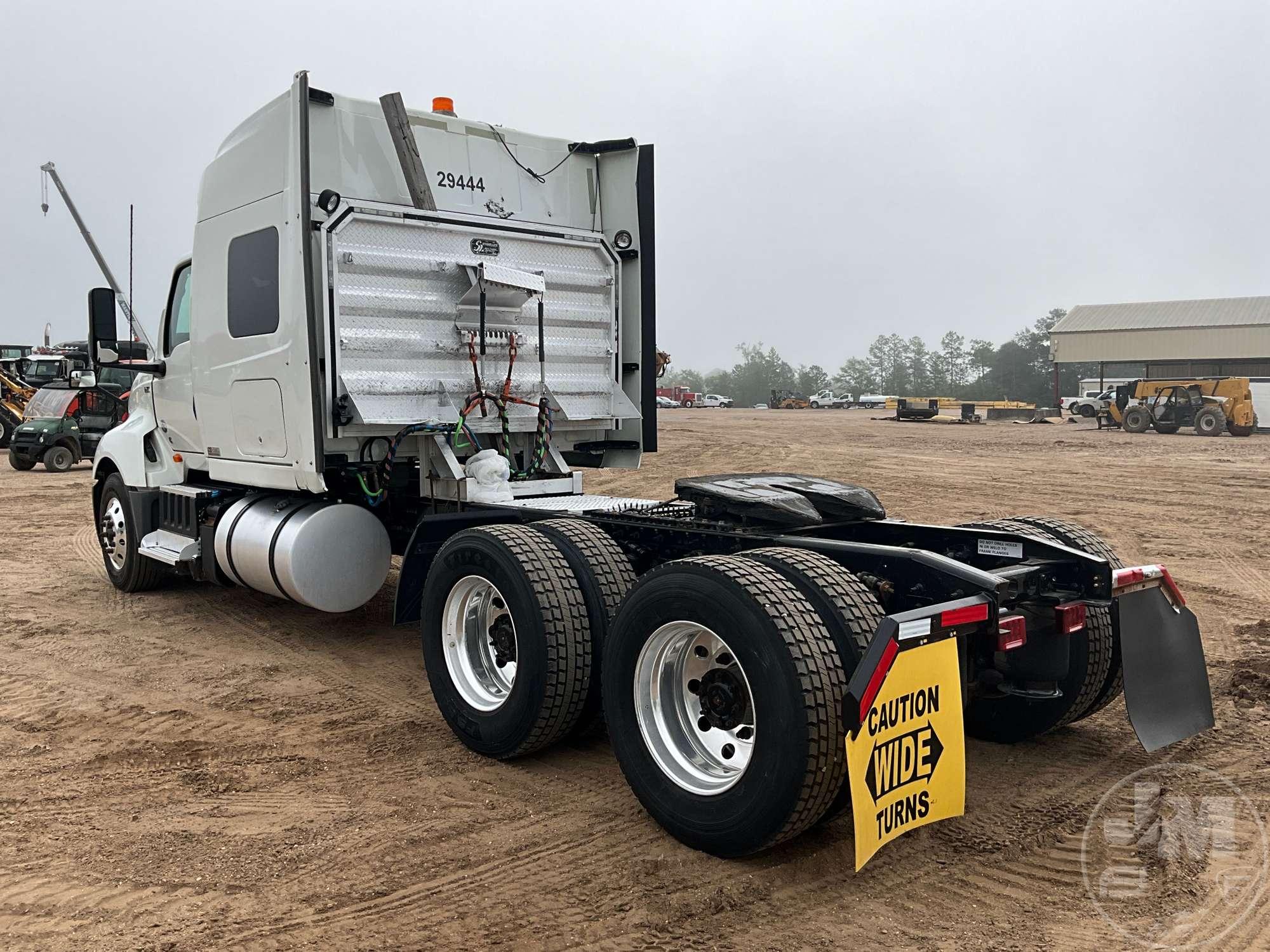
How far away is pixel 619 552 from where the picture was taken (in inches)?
189

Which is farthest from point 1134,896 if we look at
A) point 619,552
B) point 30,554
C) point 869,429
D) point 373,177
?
point 869,429

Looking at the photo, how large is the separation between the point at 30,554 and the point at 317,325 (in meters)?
6.90

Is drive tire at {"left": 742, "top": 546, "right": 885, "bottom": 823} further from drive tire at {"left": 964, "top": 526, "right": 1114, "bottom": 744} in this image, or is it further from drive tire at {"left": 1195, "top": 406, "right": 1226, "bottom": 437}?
drive tire at {"left": 1195, "top": 406, "right": 1226, "bottom": 437}

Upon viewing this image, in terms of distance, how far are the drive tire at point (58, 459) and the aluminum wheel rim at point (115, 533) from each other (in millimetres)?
14140

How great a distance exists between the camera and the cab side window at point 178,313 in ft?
25.7

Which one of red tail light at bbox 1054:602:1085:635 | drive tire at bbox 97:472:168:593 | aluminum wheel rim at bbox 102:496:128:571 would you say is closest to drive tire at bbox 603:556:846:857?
red tail light at bbox 1054:602:1085:635

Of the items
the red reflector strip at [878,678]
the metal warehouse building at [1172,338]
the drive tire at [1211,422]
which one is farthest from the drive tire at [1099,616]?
the metal warehouse building at [1172,338]

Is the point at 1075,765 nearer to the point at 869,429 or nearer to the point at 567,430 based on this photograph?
the point at 567,430

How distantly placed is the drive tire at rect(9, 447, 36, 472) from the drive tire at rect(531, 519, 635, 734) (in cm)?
2021

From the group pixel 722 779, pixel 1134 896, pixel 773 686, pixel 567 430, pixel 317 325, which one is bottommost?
pixel 1134 896

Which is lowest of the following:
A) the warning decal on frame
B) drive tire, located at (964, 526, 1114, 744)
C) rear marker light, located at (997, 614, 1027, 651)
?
drive tire, located at (964, 526, 1114, 744)

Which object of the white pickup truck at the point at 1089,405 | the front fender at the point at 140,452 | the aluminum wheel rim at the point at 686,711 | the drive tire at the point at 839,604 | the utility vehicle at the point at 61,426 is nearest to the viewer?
the drive tire at the point at 839,604

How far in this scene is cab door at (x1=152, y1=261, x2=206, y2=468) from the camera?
7688 mm

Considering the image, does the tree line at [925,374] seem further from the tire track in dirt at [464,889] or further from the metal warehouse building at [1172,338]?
the tire track in dirt at [464,889]
